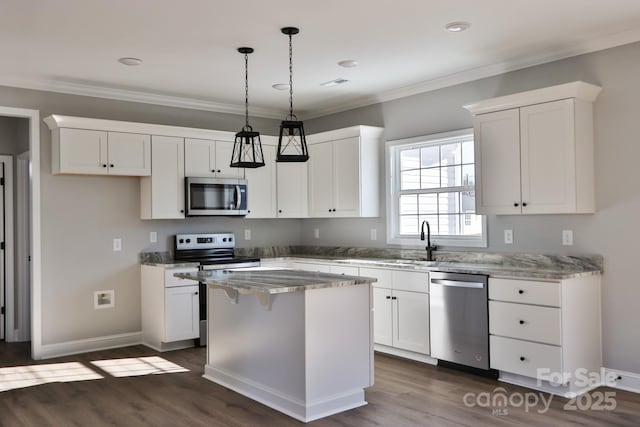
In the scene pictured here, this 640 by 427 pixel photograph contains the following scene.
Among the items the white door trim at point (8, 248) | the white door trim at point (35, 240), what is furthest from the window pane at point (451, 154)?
the white door trim at point (8, 248)

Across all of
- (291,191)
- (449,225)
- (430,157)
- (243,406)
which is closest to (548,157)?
(449,225)

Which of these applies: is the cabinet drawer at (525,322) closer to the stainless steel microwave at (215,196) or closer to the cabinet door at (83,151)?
the stainless steel microwave at (215,196)

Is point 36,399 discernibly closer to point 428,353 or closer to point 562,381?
point 428,353

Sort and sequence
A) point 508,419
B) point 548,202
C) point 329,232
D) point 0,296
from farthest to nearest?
point 329,232 → point 0,296 → point 548,202 → point 508,419

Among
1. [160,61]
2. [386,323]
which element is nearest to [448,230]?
[386,323]

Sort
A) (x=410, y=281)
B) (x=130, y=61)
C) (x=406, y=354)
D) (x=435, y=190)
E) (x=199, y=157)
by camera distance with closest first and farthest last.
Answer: (x=130, y=61), (x=410, y=281), (x=406, y=354), (x=435, y=190), (x=199, y=157)

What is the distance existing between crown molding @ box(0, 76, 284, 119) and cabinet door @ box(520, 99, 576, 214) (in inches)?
129

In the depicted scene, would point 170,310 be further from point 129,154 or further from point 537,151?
point 537,151

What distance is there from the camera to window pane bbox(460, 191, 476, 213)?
16.7ft

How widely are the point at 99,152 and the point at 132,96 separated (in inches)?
30.2

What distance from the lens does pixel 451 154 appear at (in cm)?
527

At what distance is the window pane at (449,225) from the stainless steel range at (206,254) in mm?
1929

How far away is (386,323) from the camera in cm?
505

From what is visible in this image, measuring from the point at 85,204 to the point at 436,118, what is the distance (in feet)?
11.2
